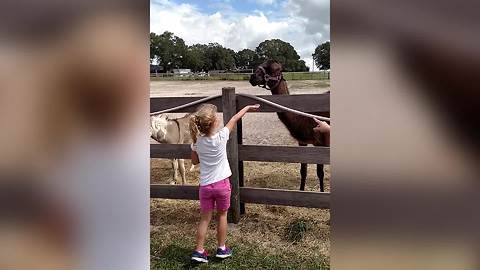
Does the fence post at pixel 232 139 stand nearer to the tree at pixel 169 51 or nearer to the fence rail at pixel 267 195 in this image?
the fence rail at pixel 267 195

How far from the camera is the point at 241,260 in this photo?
251cm

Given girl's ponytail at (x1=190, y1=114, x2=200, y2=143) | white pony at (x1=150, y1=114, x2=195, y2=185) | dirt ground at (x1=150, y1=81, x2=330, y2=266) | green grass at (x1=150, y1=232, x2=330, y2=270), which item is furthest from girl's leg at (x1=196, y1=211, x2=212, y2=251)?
white pony at (x1=150, y1=114, x2=195, y2=185)

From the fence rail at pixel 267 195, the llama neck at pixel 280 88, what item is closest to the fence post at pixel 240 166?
the fence rail at pixel 267 195

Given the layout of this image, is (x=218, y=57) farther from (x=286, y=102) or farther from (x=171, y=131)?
(x=286, y=102)

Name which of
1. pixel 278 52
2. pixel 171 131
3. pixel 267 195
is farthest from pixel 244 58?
pixel 267 195

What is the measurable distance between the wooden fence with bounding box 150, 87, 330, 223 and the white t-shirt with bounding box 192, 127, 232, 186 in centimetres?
49

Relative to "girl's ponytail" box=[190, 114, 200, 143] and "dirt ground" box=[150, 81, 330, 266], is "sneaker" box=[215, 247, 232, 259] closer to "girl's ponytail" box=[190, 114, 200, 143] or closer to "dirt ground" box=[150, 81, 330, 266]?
"dirt ground" box=[150, 81, 330, 266]

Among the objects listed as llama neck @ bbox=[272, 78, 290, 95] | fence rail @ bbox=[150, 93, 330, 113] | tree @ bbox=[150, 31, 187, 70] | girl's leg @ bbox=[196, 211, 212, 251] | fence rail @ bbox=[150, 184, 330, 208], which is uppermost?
tree @ bbox=[150, 31, 187, 70]

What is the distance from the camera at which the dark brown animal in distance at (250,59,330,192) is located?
154 inches

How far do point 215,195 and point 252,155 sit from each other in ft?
2.00

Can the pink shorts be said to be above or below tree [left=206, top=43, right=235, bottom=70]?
below
